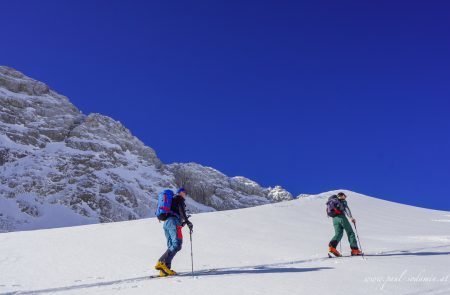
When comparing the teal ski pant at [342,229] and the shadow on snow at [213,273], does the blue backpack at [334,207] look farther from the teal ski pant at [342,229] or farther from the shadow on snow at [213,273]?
the shadow on snow at [213,273]

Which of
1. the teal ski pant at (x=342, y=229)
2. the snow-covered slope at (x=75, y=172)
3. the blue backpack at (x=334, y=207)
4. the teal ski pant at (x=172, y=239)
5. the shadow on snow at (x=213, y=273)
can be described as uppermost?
the snow-covered slope at (x=75, y=172)

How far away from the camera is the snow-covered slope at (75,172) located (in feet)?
356

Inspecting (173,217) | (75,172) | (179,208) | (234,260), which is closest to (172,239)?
(173,217)

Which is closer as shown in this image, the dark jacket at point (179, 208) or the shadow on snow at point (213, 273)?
the shadow on snow at point (213, 273)

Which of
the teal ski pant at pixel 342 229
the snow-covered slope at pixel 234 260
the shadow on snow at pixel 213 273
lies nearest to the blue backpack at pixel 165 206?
the snow-covered slope at pixel 234 260

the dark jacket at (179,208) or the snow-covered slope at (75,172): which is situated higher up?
the snow-covered slope at (75,172)

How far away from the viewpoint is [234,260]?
33.7ft

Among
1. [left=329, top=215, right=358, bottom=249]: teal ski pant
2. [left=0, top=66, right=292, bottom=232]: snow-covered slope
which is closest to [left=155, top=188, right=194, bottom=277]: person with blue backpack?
[left=329, top=215, right=358, bottom=249]: teal ski pant

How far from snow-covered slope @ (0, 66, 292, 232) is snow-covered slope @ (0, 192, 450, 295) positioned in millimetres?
86980

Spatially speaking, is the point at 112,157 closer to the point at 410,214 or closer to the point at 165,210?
the point at 410,214

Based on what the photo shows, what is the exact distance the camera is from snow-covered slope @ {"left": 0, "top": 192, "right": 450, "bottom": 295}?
6809mm

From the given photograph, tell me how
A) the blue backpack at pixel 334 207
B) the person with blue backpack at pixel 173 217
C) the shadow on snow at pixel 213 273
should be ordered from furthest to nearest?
the blue backpack at pixel 334 207
the person with blue backpack at pixel 173 217
the shadow on snow at pixel 213 273

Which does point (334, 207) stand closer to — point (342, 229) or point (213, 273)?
point (342, 229)

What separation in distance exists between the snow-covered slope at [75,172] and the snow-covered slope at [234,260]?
87.0 m
